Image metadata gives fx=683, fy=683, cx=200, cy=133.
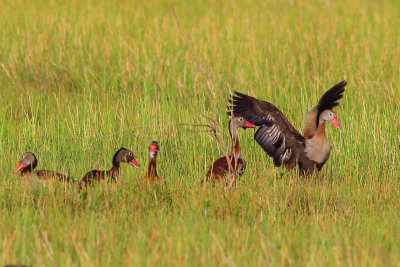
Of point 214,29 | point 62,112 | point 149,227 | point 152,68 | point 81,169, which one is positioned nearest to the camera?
point 149,227

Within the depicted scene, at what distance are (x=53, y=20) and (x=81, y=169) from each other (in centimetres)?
592

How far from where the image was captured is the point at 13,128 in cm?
795

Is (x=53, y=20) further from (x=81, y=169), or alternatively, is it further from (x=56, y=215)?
(x=56, y=215)

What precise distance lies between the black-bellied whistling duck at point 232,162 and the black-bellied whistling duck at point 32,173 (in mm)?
1305

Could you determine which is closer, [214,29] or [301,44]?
[301,44]

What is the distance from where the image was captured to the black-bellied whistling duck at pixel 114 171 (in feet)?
19.3

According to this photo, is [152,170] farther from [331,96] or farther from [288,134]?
[331,96]

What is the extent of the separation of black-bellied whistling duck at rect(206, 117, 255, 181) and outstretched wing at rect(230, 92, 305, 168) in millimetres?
94

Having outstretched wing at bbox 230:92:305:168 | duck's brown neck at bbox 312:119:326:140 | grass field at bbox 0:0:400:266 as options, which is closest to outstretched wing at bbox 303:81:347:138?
duck's brown neck at bbox 312:119:326:140

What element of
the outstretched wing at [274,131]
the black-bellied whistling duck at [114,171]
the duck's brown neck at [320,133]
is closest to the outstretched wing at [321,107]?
the duck's brown neck at [320,133]

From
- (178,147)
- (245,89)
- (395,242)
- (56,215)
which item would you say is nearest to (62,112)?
(178,147)

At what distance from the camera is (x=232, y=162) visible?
A: 6457 mm

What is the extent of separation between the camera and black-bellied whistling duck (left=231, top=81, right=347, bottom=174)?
6516mm

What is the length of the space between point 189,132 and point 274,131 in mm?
1360
